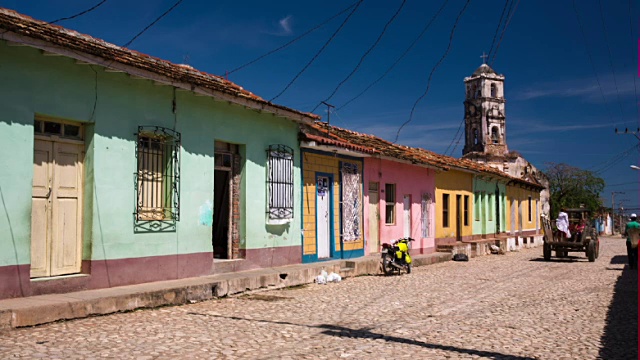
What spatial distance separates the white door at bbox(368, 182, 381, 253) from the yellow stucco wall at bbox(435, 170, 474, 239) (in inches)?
203

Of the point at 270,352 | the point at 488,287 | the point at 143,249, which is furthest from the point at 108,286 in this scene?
the point at 488,287

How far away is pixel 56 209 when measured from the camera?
28.0 feet

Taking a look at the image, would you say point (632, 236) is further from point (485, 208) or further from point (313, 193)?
point (485, 208)

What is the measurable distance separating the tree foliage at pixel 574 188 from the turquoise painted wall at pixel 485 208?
30946mm

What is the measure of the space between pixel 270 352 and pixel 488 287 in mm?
7394

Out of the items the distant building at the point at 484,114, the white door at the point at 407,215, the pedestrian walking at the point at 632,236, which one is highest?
the distant building at the point at 484,114

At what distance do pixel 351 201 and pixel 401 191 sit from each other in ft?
11.9

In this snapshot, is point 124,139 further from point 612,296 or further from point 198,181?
point 612,296

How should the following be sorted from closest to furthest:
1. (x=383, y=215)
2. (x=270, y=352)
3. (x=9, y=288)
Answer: (x=270, y=352), (x=9, y=288), (x=383, y=215)

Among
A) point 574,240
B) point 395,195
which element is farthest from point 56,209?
point 574,240

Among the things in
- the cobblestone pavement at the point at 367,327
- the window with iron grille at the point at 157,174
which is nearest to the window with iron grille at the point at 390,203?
the cobblestone pavement at the point at 367,327

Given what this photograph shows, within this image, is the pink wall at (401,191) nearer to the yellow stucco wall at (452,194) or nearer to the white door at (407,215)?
the white door at (407,215)

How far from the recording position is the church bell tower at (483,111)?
2074 inches

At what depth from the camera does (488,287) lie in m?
12.2
